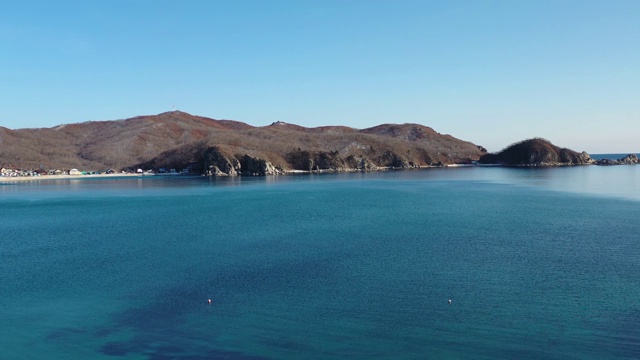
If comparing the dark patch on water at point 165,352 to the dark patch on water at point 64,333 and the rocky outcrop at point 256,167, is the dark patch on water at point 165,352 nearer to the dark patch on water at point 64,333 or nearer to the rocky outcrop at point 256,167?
the dark patch on water at point 64,333

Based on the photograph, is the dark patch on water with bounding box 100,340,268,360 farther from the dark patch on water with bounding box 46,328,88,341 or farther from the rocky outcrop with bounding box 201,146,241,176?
the rocky outcrop with bounding box 201,146,241,176

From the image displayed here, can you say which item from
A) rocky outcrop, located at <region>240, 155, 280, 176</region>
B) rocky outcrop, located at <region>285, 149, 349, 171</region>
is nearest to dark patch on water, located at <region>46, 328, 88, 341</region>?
rocky outcrop, located at <region>240, 155, 280, 176</region>

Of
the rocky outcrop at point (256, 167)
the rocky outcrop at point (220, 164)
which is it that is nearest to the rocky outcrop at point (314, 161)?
the rocky outcrop at point (256, 167)

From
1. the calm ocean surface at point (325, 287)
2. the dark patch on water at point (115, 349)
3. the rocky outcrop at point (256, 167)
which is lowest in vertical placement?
the dark patch on water at point (115, 349)

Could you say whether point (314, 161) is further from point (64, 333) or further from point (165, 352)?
point (165, 352)

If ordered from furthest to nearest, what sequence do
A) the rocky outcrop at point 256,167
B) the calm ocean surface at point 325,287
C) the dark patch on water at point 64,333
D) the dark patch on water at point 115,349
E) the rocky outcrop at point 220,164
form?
1. the rocky outcrop at point 256,167
2. the rocky outcrop at point 220,164
3. the dark patch on water at point 64,333
4. the calm ocean surface at point 325,287
5. the dark patch on water at point 115,349

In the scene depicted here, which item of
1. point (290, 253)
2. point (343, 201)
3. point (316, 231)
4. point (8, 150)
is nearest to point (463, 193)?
point (343, 201)

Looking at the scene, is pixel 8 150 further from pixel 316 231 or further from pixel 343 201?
pixel 316 231

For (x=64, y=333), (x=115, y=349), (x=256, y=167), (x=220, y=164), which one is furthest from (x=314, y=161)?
(x=115, y=349)
